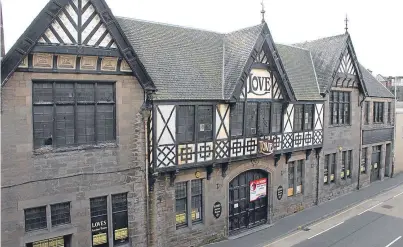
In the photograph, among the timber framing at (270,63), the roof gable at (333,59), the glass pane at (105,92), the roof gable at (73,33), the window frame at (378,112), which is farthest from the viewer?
the window frame at (378,112)

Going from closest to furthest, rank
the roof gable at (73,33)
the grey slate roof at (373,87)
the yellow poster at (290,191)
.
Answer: the roof gable at (73,33) < the yellow poster at (290,191) < the grey slate roof at (373,87)

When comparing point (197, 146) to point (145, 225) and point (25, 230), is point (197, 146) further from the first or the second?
point (25, 230)

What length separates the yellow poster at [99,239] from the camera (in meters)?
12.9

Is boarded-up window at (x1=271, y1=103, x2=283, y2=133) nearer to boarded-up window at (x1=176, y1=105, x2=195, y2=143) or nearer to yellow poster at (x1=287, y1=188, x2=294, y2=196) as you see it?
yellow poster at (x1=287, y1=188, x2=294, y2=196)

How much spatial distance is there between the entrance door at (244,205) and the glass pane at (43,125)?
29.2 ft

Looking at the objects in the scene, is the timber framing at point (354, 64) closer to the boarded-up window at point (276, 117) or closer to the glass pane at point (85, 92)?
the boarded-up window at point (276, 117)

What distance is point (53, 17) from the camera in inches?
438

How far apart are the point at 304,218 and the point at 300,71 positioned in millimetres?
8835

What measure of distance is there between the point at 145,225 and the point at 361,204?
1506 centimetres

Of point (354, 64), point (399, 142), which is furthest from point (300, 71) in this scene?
point (399, 142)

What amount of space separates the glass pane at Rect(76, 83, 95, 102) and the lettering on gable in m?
7.45

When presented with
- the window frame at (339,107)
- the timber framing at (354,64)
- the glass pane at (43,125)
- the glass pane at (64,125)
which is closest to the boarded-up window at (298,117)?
the timber framing at (354,64)

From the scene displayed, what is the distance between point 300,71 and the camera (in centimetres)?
2188

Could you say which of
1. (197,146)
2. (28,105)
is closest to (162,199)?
(197,146)
